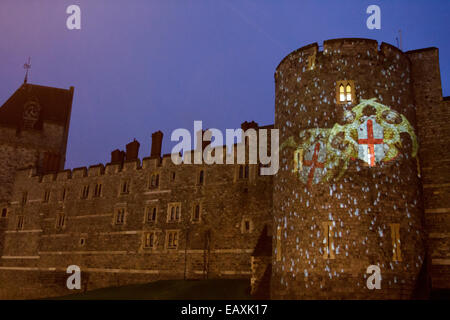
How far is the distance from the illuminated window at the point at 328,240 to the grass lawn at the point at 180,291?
5624 mm

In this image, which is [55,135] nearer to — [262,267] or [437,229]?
[262,267]

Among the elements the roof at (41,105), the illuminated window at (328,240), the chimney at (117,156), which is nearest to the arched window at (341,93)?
the illuminated window at (328,240)

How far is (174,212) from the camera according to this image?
94.9 ft

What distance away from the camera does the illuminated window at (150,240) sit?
95.3 feet

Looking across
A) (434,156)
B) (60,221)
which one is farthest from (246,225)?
(60,221)

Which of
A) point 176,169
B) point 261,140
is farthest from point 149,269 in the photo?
point 261,140

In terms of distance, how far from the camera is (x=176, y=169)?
2967cm

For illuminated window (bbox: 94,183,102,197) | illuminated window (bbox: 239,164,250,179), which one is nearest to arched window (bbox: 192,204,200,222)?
illuminated window (bbox: 239,164,250,179)

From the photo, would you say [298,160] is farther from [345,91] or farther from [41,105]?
[41,105]

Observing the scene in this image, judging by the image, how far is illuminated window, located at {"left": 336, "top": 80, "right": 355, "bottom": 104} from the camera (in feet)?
58.3

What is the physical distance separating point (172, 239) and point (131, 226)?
3.87m

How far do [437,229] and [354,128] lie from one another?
5568 millimetres

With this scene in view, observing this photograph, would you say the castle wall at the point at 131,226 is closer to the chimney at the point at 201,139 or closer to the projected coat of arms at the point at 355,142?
the chimney at the point at 201,139

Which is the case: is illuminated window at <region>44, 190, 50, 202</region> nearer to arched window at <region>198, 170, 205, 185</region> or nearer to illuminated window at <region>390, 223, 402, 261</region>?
arched window at <region>198, 170, 205, 185</region>
